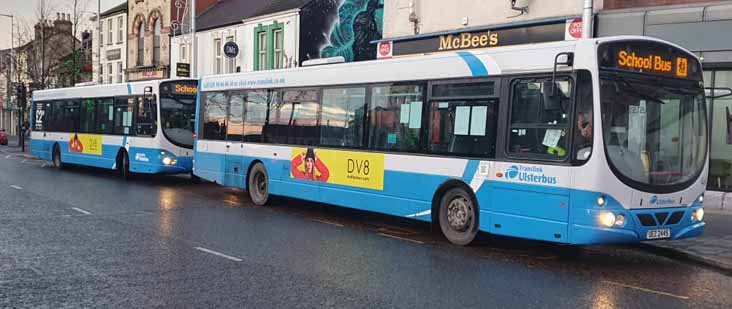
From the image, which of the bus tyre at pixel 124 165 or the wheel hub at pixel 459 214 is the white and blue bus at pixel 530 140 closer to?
the wheel hub at pixel 459 214

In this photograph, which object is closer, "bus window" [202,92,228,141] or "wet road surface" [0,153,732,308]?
"wet road surface" [0,153,732,308]

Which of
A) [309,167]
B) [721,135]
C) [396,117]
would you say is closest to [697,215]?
[396,117]

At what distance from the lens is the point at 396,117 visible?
11.4 meters

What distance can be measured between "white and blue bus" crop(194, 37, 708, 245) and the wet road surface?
1.88 ft

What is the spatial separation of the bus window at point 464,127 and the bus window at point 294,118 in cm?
321

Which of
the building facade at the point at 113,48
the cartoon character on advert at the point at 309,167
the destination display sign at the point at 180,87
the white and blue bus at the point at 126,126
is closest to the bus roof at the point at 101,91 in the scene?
the white and blue bus at the point at 126,126

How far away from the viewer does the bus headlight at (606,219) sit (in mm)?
8328

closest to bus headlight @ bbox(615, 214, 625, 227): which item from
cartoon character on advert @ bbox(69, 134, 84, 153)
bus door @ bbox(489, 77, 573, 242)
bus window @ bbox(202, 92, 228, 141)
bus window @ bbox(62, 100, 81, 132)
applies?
bus door @ bbox(489, 77, 573, 242)

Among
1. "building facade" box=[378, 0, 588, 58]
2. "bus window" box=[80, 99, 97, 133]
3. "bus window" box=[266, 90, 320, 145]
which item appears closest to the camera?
"bus window" box=[266, 90, 320, 145]

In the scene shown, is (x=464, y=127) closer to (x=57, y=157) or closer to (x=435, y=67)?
Answer: (x=435, y=67)

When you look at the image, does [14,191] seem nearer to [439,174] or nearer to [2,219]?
[2,219]

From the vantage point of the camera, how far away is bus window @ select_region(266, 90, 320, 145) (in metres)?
13.3

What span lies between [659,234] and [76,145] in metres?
19.9

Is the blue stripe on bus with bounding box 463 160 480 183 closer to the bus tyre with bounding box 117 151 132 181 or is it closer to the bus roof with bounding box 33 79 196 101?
the bus roof with bounding box 33 79 196 101
